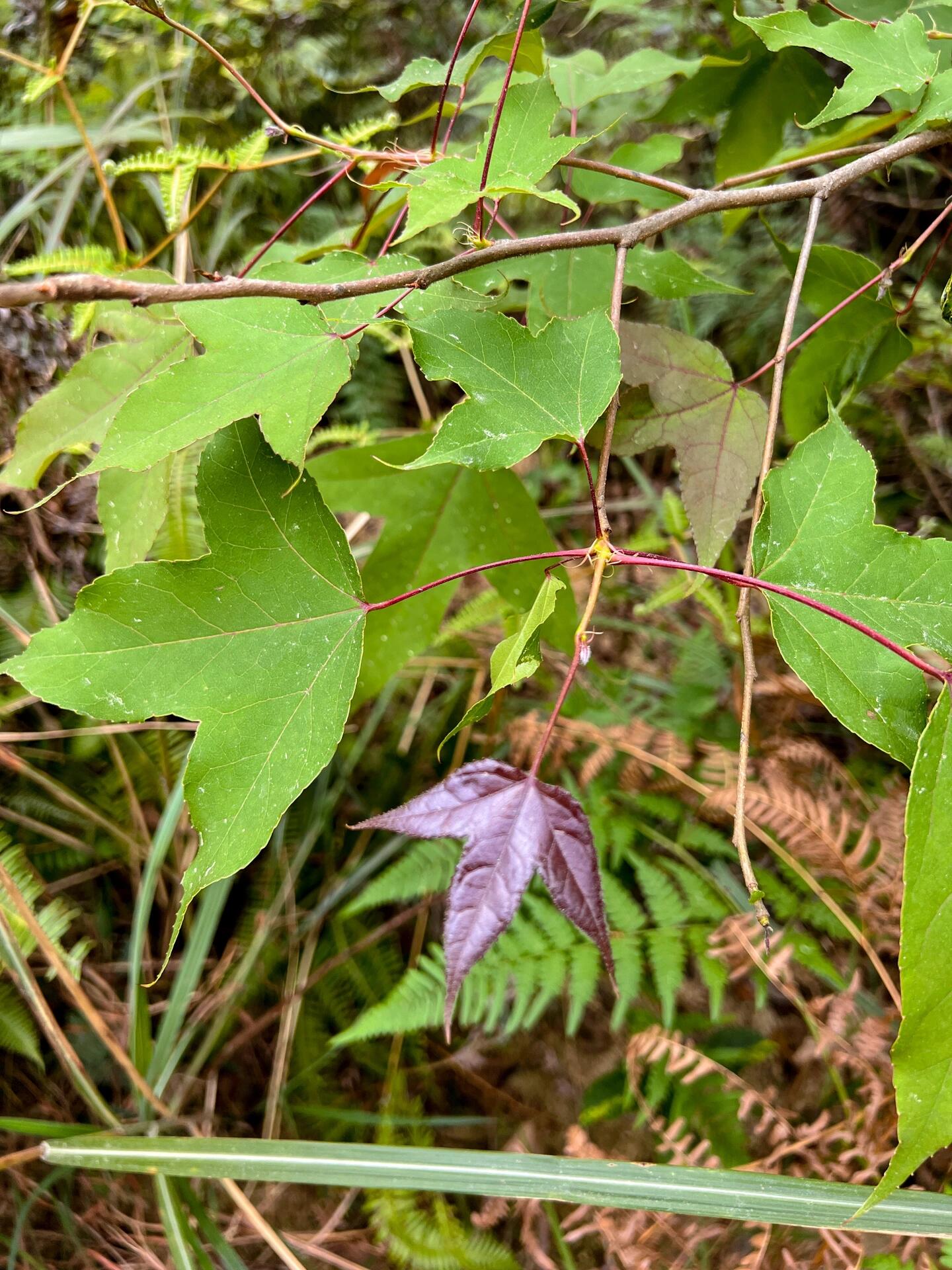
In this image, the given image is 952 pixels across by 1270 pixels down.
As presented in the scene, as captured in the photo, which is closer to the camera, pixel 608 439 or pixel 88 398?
pixel 608 439

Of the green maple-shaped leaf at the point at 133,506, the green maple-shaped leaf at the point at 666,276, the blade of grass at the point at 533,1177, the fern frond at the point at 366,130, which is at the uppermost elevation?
the fern frond at the point at 366,130

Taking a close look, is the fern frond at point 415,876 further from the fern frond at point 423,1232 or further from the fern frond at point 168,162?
the fern frond at point 168,162

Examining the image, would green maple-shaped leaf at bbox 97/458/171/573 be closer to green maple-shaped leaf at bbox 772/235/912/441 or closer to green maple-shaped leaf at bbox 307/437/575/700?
green maple-shaped leaf at bbox 307/437/575/700

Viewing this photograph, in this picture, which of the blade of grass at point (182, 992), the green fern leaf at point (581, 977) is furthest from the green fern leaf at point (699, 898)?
the blade of grass at point (182, 992)

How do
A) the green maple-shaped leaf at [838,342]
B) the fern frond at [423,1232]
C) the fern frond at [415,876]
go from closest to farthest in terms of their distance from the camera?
the green maple-shaped leaf at [838,342]
the fern frond at [423,1232]
the fern frond at [415,876]

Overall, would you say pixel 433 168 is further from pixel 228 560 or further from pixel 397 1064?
pixel 397 1064

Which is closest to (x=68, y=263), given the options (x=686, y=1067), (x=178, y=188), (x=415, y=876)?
(x=178, y=188)

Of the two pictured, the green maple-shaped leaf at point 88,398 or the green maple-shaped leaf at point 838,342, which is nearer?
the green maple-shaped leaf at point 88,398

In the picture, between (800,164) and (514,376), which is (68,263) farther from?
(800,164)
